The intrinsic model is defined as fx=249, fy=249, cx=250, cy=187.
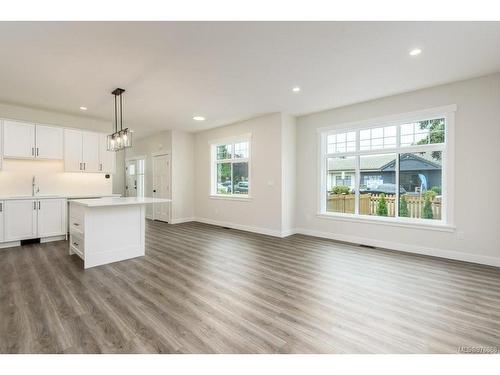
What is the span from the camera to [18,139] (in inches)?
191

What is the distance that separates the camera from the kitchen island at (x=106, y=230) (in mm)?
3508

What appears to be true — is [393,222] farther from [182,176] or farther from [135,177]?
[135,177]

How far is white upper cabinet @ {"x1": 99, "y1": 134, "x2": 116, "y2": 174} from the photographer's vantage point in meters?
5.85

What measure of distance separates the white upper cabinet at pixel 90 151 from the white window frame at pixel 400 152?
509cm

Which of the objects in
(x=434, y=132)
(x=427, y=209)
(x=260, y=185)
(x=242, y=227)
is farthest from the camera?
(x=242, y=227)

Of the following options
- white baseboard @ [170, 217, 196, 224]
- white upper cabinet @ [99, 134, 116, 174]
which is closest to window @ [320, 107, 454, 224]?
white baseboard @ [170, 217, 196, 224]

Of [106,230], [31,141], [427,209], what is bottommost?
[106,230]

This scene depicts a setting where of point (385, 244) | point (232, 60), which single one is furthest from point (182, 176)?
point (385, 244)

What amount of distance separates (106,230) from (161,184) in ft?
13.4

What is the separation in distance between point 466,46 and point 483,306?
276 cm

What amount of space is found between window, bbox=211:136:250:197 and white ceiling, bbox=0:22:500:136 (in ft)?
5.94

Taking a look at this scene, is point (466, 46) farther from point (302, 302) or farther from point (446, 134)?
point (302, 302)

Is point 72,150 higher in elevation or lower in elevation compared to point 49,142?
lower
